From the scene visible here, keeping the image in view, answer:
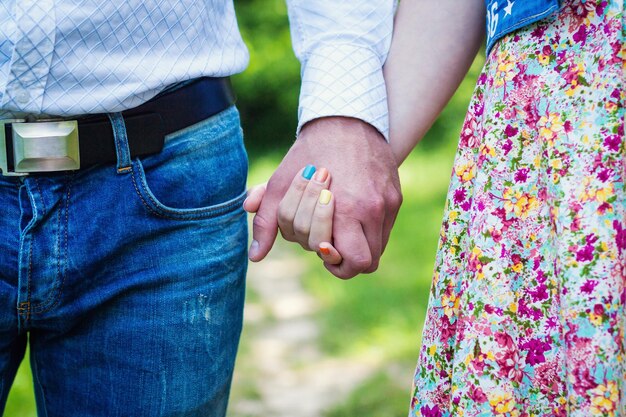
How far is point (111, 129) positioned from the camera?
1220 millimetres

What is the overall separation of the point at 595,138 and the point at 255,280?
3426 mm

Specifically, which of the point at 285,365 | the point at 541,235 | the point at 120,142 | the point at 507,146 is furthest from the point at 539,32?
the point at 285,365

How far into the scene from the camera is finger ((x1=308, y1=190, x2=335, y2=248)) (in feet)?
4.04

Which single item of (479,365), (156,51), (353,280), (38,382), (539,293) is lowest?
(353,280)

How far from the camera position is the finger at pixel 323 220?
123 cm

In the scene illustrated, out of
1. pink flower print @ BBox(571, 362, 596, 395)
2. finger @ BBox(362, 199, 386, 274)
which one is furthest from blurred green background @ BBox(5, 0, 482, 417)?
pink flower print @ BBox(571, 362, 596, 395)

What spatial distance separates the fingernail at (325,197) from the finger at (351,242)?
32 millimetres

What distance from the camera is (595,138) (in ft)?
3.37

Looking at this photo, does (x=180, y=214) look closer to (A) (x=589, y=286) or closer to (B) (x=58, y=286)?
(B) (x=58, y=286)

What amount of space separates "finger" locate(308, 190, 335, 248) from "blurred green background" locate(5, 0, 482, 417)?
6.25 feet

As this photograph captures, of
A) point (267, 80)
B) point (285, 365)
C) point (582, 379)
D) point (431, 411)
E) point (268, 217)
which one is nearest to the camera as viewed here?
point (582, 379)

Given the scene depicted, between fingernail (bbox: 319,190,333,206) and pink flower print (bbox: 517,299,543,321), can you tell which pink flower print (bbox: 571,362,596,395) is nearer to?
pink flower print (bbox: 517,299,543,321)

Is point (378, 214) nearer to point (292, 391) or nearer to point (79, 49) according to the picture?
point (79, 49)

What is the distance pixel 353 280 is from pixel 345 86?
2.94 metres
